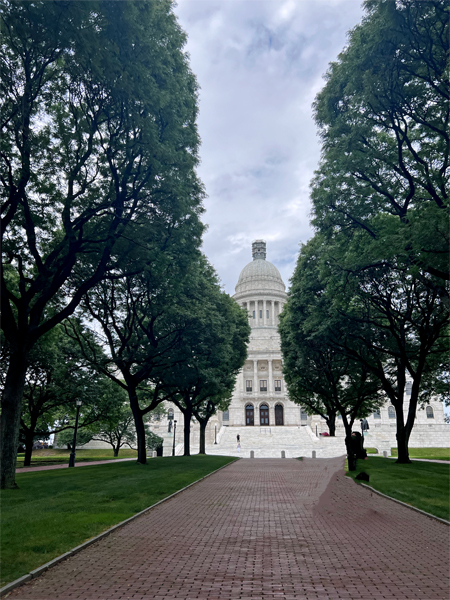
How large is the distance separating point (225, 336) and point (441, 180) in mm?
18979

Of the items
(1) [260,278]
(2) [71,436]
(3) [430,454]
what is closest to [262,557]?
(3) [430,454]

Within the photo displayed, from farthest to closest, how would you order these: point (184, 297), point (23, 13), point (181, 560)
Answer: point (184, 297), point (23, 13), point (181, 560)

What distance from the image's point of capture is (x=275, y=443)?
62.8 metres

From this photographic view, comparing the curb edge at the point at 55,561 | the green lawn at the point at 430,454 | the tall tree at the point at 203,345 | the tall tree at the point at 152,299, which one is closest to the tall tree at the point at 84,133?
the tall tree at the point at 152,299

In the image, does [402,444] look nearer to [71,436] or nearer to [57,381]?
[57,381]

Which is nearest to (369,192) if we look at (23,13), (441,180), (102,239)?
(441,180)

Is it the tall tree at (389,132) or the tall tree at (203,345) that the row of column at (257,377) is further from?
the tall tree at (389,132)

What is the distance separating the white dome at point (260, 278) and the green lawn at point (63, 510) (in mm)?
105105

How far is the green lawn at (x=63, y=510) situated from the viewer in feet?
26.1

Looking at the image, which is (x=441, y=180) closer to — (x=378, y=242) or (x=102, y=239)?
(x=378, y=242)

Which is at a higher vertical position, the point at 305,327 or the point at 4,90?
the point at 4,90

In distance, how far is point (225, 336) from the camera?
1293 inches

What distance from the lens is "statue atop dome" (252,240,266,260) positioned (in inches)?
5595

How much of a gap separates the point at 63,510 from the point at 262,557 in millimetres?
6471
